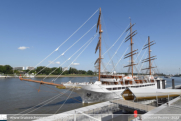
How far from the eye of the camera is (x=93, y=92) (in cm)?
2144

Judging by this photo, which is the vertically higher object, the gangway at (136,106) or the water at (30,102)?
the gangway at (136,106)

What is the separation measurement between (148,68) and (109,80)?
2834cm

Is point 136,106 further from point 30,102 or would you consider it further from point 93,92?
point 30,102

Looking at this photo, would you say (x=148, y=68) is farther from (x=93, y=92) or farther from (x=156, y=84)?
(x=93, y=92)

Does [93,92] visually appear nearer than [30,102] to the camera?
Yes

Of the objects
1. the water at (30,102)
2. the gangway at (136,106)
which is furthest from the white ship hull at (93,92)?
the gangway at (136,106)

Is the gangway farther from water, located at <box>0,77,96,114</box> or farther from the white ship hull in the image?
water, located at <box>0,77,96,114</box>

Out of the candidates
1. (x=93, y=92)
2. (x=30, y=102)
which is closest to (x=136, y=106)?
(x=93, y=92)

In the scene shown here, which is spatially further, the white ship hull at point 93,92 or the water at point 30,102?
the white ship hull at point 93,92

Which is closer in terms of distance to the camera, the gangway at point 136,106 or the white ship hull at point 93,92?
the gangway at point 136,106

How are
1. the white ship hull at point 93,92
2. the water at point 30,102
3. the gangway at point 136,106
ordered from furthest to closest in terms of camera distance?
the white ship hull at point 93,92, the water at point 30,102, the gangway at point 136,106

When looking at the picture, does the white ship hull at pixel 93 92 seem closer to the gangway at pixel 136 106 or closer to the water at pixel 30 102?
the water at pixel 30 102

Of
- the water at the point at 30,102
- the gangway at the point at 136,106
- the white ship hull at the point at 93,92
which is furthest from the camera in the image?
the white ship hull at the point at 93,92

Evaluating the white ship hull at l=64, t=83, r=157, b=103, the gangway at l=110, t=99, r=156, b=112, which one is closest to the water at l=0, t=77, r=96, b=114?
the white ship hull at l=64, t=83, r=157, b=103
